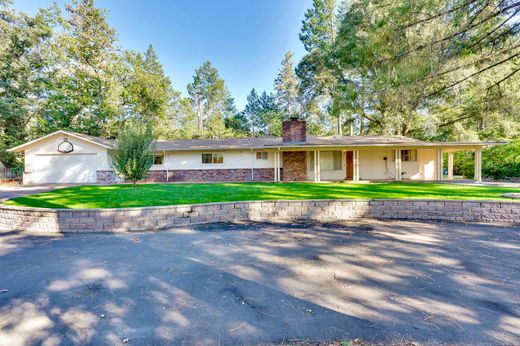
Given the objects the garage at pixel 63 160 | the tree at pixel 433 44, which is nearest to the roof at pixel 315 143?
the garage at pixel 63 160

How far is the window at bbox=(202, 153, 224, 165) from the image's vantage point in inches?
660

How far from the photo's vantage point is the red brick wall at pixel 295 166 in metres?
16.1

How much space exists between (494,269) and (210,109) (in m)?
36.5

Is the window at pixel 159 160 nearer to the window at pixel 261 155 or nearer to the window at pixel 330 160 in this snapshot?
the window at pixel 261 155

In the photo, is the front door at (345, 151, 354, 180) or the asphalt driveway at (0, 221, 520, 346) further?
the front door at (345, 151, 354, 180)

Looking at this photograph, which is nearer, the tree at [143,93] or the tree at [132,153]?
the tree at [132,153]

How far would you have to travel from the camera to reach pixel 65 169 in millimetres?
16266

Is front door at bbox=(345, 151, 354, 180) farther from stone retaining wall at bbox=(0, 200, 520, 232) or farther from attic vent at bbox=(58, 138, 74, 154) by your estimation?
attic vent at bbox=(58, 138, 74, 154)

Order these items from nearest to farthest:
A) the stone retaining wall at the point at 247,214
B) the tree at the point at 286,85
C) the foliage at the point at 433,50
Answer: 1. the stone retaining wall at the point at 247,214
2. the foliage at the point at 433,50
3. the tree at the point at 286,85

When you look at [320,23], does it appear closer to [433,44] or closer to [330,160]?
[330,160]

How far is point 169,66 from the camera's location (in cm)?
3119

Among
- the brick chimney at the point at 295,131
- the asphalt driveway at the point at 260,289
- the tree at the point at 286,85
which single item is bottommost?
the asphalt driveway at the point at 260,289

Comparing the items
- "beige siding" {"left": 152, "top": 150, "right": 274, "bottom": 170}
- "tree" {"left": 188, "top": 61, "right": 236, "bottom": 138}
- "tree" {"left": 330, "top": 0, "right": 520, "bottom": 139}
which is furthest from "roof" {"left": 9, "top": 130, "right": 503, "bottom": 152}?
"tree" {"left": 188, "top": 61, "right": 236, "bottom": 138}

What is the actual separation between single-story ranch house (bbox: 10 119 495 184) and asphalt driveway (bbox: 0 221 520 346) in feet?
36.0
